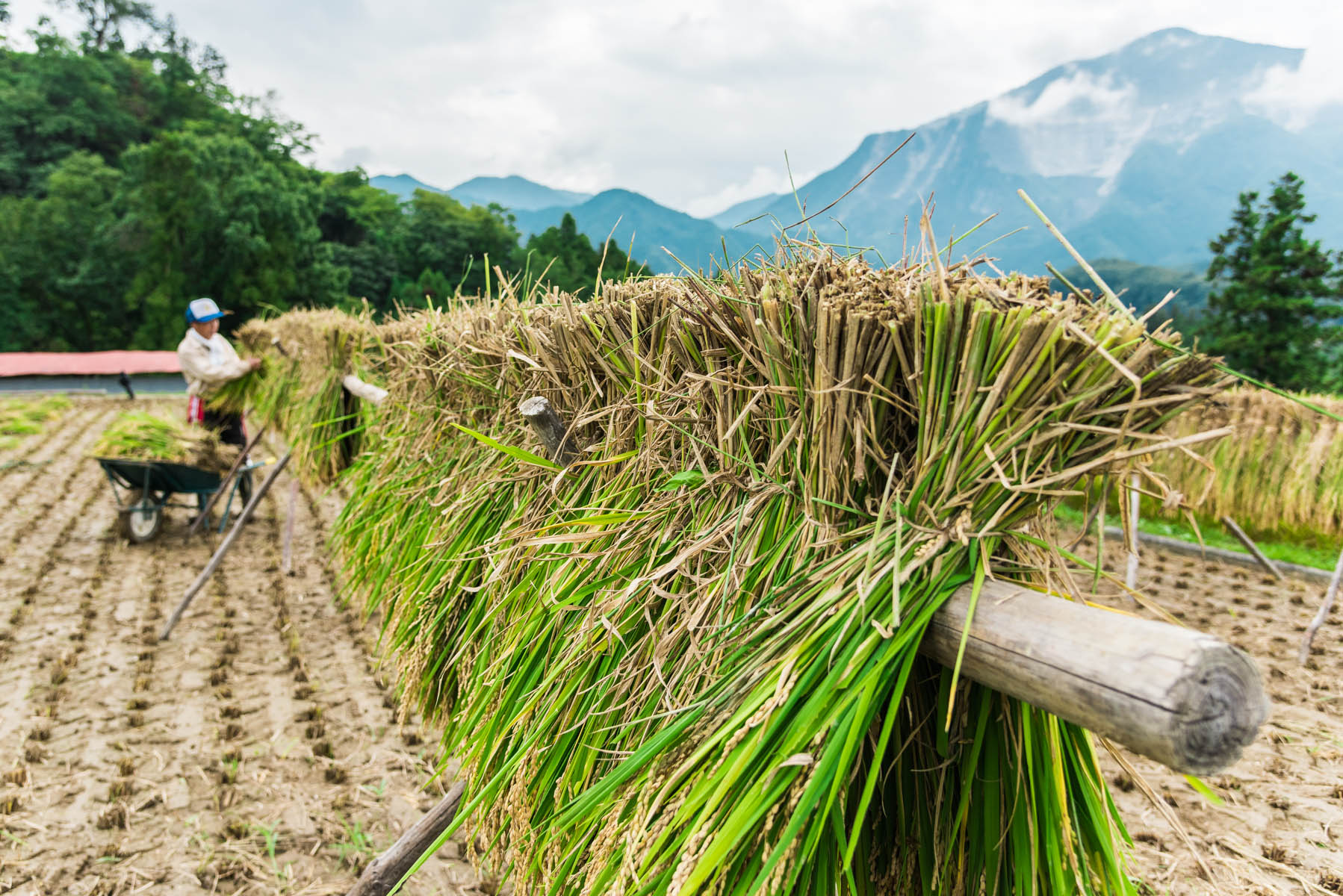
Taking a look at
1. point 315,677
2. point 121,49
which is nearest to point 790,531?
point 315,677

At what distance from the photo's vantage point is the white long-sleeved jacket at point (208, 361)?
A: 603 cm

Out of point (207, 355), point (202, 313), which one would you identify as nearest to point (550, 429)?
point (202, 313)

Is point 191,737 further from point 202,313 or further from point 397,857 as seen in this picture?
point 202,313

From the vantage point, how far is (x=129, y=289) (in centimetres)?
2786

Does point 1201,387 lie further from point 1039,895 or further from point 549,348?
point 549,348

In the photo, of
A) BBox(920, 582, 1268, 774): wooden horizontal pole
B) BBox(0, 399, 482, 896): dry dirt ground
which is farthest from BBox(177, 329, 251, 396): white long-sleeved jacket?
BBox(920, 582, 1268, 774): wooden horizontal pole

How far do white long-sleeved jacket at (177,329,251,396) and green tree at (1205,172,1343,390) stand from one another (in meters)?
21.8

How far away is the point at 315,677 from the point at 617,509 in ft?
13.1

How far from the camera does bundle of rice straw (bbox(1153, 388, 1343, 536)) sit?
25.0 feet

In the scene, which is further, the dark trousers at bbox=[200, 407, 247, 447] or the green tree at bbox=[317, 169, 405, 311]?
the green tree at bbox=[317, 169, 405, 311]

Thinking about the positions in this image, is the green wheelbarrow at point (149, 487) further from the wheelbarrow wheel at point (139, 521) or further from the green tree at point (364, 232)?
the green tree at point (364, 232)

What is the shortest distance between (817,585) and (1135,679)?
0.42 m

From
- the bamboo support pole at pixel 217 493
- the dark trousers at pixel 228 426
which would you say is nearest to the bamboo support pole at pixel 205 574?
the bamboo support pole at pixel 217 493

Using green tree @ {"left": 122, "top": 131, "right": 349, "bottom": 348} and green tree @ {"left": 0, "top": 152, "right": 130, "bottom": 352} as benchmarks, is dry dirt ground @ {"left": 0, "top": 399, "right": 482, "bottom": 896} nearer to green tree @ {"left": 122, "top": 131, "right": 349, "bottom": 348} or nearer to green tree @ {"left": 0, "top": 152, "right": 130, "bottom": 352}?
green tree @ {"left": 122, "top": 131, "right": 349, "bottom": 348}
